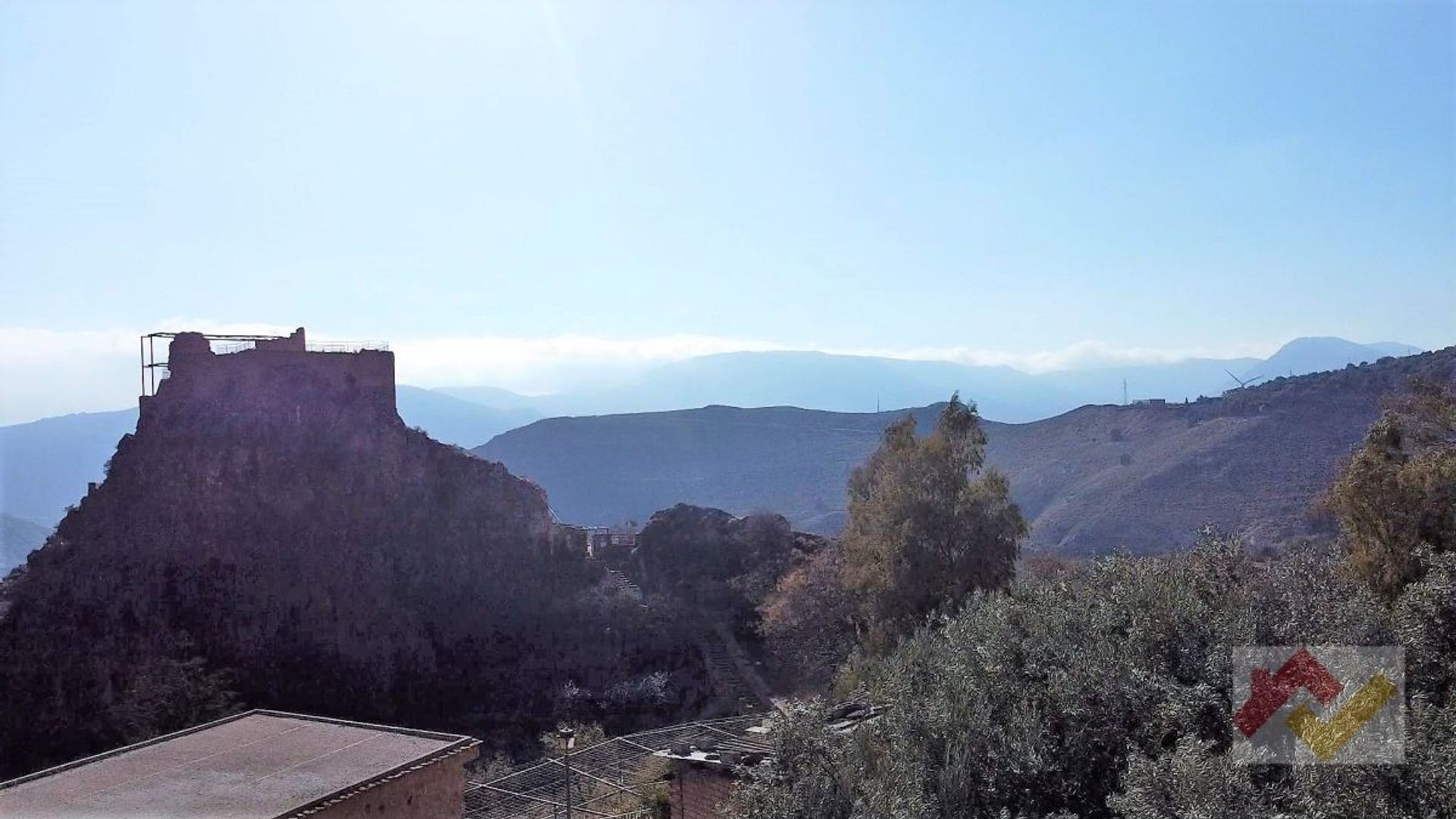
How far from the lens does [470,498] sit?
114ft

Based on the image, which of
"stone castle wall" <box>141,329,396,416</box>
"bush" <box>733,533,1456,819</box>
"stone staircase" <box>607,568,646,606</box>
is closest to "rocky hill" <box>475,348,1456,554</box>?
"bush" <box>733,533,1456,819</box>

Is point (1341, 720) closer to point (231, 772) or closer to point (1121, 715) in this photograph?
point (1121, 715)

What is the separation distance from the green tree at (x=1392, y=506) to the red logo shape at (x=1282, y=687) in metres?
4.40

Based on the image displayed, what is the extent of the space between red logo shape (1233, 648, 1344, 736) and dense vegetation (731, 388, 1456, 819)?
17 centimetres

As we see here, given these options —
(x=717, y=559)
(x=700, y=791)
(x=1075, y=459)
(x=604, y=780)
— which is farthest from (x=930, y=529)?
(x=1075, y=459)

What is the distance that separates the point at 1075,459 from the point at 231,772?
2069 inches

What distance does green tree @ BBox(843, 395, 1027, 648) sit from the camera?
65.8ft

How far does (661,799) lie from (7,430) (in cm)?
11306

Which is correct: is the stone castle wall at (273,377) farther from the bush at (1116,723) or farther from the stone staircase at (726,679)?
the bush at (1116,723)

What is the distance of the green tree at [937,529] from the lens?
20.1 meters

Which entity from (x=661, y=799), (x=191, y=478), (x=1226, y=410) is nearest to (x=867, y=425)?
(x=1226, y=410)

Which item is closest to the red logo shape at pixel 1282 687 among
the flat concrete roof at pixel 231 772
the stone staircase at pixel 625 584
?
the flat concrete roof at pixel 231 772

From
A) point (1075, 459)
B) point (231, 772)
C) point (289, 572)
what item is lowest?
point (289, 572)
